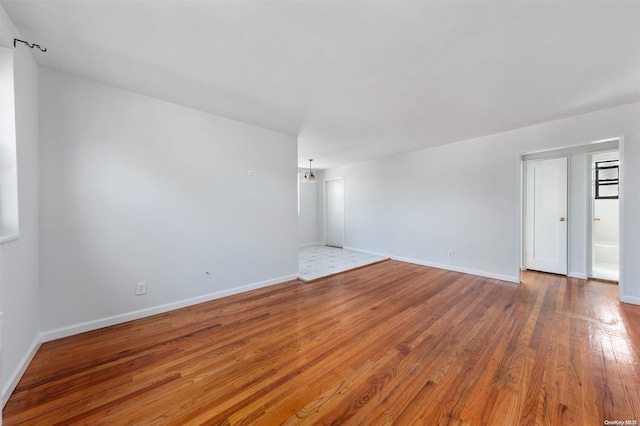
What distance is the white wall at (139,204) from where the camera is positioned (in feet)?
6.65

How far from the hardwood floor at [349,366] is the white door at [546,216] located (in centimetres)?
140

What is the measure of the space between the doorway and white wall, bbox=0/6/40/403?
6.62m

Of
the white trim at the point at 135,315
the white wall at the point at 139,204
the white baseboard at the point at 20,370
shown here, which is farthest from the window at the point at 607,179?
the white baseboard at the point at 20,370

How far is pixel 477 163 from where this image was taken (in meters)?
3.92


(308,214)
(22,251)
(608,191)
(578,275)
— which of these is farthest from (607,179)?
(22,251)

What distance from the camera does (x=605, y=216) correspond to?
4.97 m

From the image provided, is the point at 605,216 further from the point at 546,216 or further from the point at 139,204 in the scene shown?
the point at 139,204

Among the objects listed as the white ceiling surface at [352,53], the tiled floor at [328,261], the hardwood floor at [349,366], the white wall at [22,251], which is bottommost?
the hardwood floor at [349,366]

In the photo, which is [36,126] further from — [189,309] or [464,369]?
[464,369]

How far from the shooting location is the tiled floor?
4094 millimetres

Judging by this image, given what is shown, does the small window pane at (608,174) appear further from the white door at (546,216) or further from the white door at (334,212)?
the white door at (334,212)

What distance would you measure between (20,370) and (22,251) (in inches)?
32.1

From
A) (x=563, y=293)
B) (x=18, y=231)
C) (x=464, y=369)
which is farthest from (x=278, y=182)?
(x=563, y=293)

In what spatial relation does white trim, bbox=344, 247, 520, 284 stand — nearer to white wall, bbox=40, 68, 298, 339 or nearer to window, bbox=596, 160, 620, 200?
window, bbox=596, 160, 620, 200
